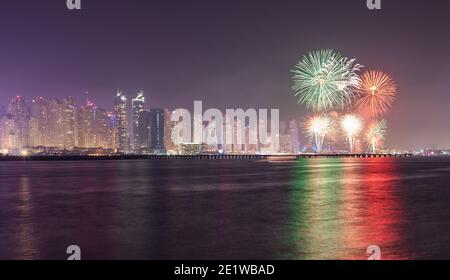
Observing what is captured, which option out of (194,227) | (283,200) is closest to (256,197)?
(283,200)

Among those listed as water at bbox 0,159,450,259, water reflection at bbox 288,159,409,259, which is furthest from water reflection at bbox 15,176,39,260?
water reflection at bbox 288,159,409,259

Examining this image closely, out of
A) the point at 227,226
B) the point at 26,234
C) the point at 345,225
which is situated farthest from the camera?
the point at 227,226

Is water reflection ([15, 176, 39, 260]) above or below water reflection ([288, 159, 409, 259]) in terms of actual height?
above

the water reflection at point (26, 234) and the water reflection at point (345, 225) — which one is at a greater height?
the water reflection at point (26, 234)

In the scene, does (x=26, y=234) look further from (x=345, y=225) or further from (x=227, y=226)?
(x=345, y=225)

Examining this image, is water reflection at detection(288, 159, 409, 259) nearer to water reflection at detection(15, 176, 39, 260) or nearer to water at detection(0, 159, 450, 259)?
water at detection(0, 159, 450, 259)

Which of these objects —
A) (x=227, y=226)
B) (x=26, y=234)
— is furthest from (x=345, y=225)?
(x=26, y=234)

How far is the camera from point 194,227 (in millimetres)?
21125

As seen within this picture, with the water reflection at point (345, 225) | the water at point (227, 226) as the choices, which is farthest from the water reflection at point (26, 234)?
the water reflection at point (345, 225)

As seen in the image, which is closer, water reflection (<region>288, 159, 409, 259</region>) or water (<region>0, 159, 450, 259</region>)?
water reflection (<region>288, 159, 409, 259</region>)

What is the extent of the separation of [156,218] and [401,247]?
12.5 meters

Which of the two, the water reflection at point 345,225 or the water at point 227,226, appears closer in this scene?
the water reflection at point 345,225

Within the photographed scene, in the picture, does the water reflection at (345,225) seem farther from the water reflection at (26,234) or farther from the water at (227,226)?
the water reflection at (26,234)
